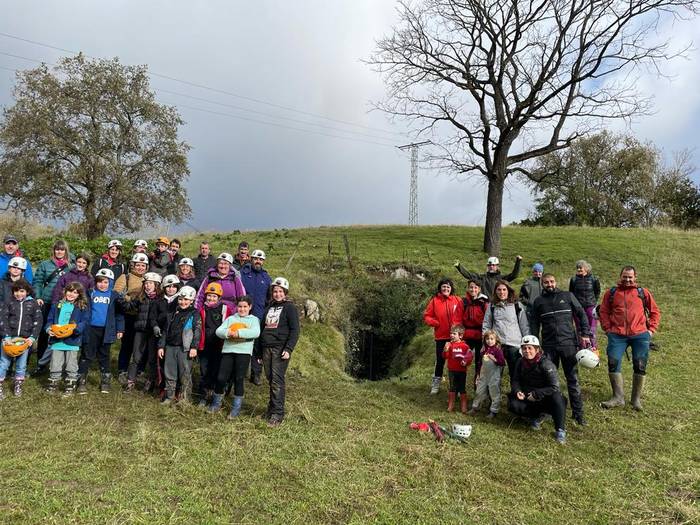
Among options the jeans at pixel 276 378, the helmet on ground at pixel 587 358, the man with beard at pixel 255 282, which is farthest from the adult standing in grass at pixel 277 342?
the helmet on ground at pixel 587 358

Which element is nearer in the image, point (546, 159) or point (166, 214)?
point (166, 214)

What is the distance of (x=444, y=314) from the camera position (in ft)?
25.1

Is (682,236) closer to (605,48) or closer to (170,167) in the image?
(605,48)

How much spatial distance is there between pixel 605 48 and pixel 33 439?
20.0 meters

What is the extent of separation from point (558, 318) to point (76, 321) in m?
6.78

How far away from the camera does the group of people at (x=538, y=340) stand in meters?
6.18

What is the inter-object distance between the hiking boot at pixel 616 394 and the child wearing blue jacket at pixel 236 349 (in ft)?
17.0

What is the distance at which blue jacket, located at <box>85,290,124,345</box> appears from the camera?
271 inches

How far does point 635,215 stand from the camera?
3797cm

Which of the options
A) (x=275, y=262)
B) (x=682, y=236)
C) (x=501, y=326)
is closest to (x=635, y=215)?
(x=682, y=236)

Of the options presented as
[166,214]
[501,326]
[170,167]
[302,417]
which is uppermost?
[170,167]

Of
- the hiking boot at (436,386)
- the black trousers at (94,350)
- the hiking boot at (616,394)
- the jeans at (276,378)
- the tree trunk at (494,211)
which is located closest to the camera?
the jeans at (276,378)

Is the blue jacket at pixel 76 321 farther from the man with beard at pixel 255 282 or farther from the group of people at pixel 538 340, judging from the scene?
the group of people at pixel 538 340

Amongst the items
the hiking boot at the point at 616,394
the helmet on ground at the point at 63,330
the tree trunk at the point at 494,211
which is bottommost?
the hiking boot at the point at 616,394
